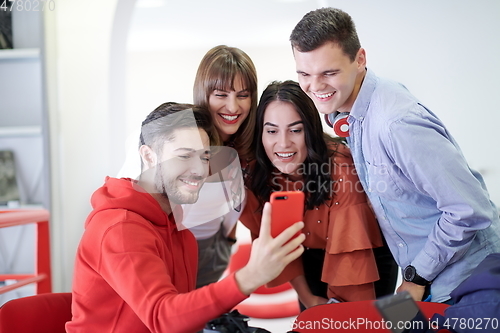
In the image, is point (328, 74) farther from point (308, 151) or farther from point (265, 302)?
point (265, 302)

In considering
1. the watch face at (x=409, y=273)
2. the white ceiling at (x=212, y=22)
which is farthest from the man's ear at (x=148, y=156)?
the watch face at (x=409, y=273)

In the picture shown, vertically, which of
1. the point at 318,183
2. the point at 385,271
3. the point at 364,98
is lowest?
the point at 385,271

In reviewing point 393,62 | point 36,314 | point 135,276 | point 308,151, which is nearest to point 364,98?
point 308,151

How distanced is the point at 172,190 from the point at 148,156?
109 mm

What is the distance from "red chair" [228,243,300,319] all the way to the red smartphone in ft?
3.66

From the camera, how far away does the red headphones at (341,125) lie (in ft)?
4.33

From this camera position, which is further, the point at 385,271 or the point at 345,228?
the point at 385,271

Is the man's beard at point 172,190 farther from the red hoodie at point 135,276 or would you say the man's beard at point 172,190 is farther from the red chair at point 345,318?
the red chair at point 345,318

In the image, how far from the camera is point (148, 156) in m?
1.17

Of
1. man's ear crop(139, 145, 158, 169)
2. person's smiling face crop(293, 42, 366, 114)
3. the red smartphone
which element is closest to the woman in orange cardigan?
person's smiling face crop(293, 42, 366, 114)

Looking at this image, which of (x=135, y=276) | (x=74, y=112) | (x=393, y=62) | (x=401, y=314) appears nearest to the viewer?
(x=401, y=314)

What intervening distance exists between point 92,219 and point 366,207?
2.53 ft

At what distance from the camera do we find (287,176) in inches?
54.7

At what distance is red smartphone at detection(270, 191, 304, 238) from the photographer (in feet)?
2.74
